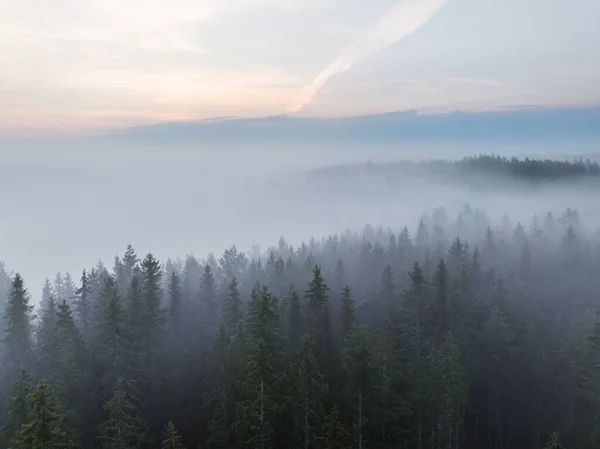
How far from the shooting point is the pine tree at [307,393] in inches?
1240

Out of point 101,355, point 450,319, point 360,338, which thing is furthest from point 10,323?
point 450,319

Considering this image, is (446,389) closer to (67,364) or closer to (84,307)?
(67,364)

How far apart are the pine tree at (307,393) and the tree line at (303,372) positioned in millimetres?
111

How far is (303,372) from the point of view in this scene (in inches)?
1241

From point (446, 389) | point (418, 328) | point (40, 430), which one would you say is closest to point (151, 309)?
point (40, 430)

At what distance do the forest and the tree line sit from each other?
0.44 ft

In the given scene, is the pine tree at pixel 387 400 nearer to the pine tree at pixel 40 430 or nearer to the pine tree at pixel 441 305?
the pine tree at pixel 441 305

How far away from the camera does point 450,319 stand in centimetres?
4844

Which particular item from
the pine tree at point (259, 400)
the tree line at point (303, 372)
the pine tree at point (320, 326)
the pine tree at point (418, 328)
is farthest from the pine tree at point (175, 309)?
the pine tree at point (418, 328)

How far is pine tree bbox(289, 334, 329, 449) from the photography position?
103ft

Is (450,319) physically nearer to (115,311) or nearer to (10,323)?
(115,311)

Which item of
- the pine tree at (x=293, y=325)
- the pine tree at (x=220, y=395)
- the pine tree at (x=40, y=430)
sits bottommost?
the pine tree at (x=220, y=395)

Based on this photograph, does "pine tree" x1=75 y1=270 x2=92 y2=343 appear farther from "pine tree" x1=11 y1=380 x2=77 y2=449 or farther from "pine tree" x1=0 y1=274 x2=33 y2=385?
"pine tree" x1=11 y1=380 x2=77 y2=449

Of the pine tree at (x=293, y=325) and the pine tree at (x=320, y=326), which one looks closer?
the pine tree at (x=320, y=326)
